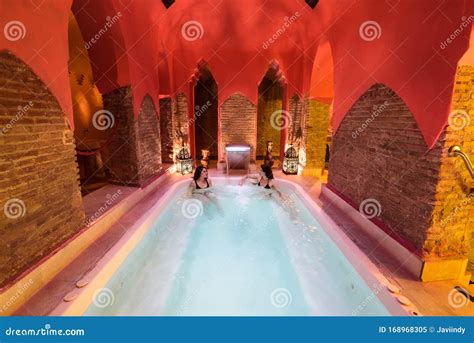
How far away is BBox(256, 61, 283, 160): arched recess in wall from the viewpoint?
453 inches

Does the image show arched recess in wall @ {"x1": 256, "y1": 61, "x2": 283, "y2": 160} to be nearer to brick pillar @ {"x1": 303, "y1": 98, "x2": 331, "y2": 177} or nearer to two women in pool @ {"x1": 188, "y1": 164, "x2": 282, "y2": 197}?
brick pillar @ {"x1": 303, "y1": 98, "x2": 331, "y2": 177}

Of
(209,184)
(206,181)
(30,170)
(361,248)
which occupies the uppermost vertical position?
(30,170)

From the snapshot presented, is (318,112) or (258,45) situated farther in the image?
(258,45)

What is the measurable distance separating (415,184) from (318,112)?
4943 mm

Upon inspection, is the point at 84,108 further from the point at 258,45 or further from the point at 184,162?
the point at 258,45

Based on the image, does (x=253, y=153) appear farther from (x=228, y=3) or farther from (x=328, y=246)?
(x=328, y=246)

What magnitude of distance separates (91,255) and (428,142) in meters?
4.59

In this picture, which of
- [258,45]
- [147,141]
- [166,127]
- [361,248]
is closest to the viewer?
[361,248]

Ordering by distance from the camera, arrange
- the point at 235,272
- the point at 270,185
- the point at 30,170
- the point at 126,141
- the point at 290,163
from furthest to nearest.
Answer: the point at 290,163 → the point at 270,185 → the point at 126,141 → the point at 235,272 → the point at 30,170

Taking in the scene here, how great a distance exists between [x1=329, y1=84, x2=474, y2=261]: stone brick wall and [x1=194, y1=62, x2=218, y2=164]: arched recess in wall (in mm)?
8348

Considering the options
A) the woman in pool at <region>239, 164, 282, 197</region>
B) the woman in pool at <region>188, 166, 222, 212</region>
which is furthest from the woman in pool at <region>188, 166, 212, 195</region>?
the woman in pool at <region>239, 164, 282, 197</region>

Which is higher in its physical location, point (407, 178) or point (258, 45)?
point (258, 45)

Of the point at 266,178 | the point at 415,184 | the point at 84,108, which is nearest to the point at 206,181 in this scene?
the point at 266,178

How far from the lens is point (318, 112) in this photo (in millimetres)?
7430
